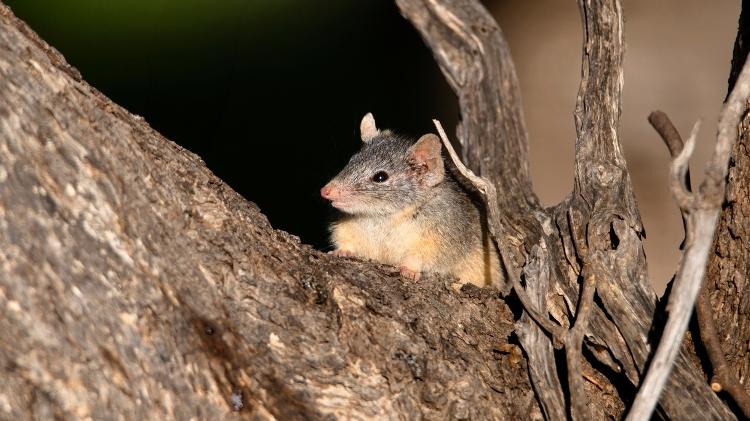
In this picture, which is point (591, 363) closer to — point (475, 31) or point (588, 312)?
point (588, 312)

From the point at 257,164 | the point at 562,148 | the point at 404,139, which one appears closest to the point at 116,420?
the point at 404,139

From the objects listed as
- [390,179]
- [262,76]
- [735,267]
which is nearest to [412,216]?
[390,179]

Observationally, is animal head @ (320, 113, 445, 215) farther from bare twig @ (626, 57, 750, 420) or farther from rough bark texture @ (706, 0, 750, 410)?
bare twig @ (626, 57, 750, 420)

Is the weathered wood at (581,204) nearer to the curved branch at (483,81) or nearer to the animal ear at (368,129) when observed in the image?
the curved branch at (483,81)

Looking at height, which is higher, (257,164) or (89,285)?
(257,164)

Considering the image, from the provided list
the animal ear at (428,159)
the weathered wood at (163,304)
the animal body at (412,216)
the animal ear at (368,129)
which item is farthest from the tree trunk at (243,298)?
the animal ear at (368,129)

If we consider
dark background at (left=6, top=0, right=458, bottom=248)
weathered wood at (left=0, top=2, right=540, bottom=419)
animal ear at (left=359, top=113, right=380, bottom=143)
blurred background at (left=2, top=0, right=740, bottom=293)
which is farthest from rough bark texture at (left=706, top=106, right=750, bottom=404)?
dark background at (left=6, top=0, right=458, bottom=248)

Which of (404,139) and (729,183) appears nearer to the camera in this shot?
(729,183)
